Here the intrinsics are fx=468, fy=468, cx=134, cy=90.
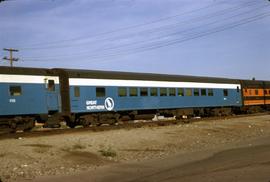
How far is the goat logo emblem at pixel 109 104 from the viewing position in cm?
2933

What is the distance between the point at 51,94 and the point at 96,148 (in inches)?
345

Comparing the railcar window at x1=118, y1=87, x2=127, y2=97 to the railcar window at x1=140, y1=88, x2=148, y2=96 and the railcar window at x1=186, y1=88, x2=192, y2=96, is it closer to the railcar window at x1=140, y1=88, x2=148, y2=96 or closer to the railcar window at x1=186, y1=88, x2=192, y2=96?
the railcar window at x1=140, y1=88, x2=148, y2=96

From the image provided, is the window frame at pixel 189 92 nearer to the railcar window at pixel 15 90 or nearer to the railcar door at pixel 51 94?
the railcar door at pixel 51 94

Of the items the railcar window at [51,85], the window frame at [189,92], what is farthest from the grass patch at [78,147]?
the window frame at [189,92]

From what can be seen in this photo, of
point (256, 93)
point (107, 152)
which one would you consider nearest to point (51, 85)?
point (107, 152)

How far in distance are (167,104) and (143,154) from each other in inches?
680

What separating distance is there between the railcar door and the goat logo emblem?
3904 millimetres

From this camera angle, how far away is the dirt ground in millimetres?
14109

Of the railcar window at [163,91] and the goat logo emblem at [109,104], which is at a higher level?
the railcar window at [163,91]

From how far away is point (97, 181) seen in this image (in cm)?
1195

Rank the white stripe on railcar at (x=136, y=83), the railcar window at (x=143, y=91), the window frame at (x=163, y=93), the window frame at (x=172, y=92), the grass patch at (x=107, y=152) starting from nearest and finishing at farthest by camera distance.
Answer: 1. the grass patch at (x=107, y=152)
2. the white stripe on railcar at (x=136, y=83)
3. the railcar window at (x=143, y=91)
4. the window frame at (x=163, y=93)
5. the window frame at (x=172, y=92)

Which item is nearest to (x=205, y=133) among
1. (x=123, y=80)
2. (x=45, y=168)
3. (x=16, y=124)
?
(x=123, y=80)

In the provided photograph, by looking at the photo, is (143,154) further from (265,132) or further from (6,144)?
(265,132)

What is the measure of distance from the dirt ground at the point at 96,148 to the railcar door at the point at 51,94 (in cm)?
447
